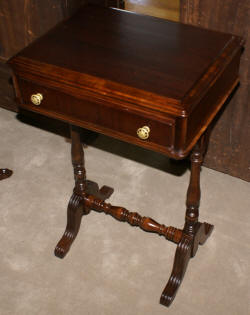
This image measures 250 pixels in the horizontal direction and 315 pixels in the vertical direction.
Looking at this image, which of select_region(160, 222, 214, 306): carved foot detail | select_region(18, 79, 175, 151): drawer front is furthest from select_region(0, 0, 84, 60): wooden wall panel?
select_region(160, 222, 214, 306): carved foot detail

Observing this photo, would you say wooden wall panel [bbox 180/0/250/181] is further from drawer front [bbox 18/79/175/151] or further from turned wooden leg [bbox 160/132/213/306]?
drawer front [bbox 18/79/175/151]

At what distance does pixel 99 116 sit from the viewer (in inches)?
77.6

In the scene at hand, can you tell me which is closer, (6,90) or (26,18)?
(26,18)

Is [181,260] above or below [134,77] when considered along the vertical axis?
below

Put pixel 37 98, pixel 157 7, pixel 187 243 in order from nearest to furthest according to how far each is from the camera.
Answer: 1. pixel 37 98
2. pixel 187 243
3. pixel 157 7

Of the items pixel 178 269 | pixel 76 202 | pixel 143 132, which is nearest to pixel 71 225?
pixel 76 202

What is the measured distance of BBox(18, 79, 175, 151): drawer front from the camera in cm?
187

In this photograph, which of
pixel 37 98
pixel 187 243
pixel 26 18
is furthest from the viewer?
pixel 26 18

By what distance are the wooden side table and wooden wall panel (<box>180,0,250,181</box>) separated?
1.05 feet

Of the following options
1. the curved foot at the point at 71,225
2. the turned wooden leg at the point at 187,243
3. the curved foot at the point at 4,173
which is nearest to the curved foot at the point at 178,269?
the turned wooden leg at the point at 187,243

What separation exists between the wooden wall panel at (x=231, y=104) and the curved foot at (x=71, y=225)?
881mm

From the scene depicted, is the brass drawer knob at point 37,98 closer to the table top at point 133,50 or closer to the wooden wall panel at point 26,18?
the table top at point 133,50

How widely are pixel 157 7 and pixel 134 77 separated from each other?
1.83 metres

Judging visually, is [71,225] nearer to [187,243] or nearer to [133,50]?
[187,243]
